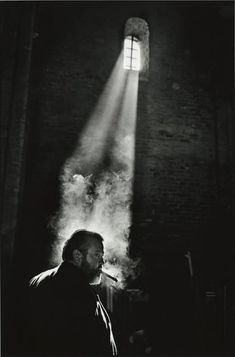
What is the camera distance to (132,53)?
744cm

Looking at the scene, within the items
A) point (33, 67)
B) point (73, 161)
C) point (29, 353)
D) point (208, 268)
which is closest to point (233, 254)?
point (208, 268)

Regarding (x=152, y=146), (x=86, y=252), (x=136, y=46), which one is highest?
(x=136, y=46)

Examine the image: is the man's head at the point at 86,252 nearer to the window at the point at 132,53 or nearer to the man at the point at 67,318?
the man at the point at 67,318

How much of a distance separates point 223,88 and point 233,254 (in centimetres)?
402

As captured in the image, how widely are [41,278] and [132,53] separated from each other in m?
5.54

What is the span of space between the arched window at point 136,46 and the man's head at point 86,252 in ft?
13.3

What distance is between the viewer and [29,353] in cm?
485

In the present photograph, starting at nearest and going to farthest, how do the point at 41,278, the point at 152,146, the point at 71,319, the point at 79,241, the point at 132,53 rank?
the point at 71,319 < the point at 41,278 < the point at 79,241 < the point at 152,146 < the point at 132,53

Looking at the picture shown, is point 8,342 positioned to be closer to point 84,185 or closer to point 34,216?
point 34,216

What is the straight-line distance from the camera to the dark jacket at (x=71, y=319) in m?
4.11

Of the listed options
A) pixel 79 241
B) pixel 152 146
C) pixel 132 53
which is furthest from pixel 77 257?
pixel 132 53

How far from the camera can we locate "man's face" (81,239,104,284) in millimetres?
5277

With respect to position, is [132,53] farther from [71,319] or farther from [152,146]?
[71,319]

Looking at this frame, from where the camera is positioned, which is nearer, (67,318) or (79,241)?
(67,318)
